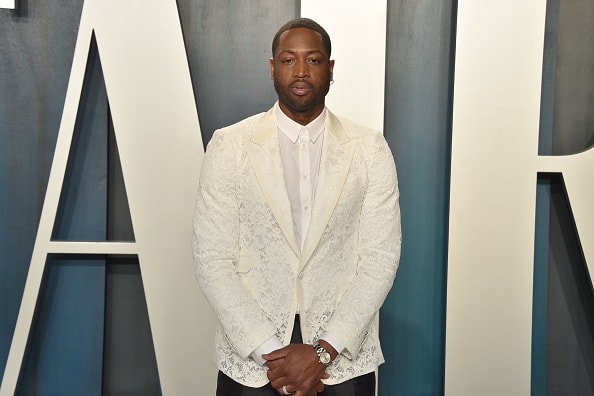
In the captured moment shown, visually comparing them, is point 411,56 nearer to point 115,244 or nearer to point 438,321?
point 438,321

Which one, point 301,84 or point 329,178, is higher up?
point 301,84

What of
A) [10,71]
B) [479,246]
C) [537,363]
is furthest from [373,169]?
[10,71]

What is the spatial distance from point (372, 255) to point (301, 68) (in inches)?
20.2

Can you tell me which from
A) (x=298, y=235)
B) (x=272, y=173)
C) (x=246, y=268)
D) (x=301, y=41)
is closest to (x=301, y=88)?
(x=301, y=41)

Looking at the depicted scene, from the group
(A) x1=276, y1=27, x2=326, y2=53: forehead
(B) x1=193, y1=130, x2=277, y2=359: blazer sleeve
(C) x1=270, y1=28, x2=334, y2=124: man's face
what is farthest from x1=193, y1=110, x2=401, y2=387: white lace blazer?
(A) x1=276, y1=27, x2=326, y2=53: forehead

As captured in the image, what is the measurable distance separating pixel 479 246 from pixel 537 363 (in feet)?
1.74

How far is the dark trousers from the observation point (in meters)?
1.64

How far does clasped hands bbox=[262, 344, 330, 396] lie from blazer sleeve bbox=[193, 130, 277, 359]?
0.06 meters

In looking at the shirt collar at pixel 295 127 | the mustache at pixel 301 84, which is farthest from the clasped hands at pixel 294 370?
the mustache at pixel 301 84

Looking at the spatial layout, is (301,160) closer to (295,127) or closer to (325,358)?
(295,127)

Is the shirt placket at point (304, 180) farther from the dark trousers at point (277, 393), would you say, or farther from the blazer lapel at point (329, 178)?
the dark trousers at point (277, 393)

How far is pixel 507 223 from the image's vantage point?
233 cm

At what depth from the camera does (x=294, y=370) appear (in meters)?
1.58

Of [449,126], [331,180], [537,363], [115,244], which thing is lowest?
[537,363]
